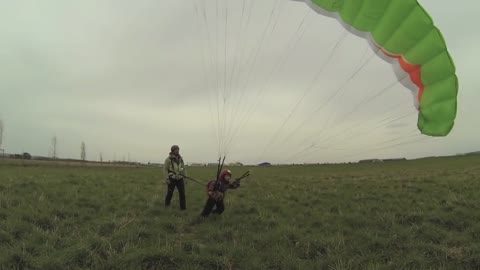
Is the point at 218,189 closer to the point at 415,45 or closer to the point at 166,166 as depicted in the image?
the point at 166,166

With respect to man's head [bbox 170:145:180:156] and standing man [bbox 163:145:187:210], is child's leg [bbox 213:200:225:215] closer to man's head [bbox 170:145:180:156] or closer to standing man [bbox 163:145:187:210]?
standing man [bbox 163:145:187:210]

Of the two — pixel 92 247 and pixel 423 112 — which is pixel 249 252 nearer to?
pixel 92 247

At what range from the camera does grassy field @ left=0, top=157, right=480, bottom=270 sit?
7.70m

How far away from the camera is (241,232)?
970 centimetres

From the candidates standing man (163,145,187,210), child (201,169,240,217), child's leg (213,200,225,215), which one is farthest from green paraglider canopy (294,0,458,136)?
standing man (163,145,187,210)

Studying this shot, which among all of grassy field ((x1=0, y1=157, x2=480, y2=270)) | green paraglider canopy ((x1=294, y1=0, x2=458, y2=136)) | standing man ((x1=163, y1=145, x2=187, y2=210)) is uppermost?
green paraglider canopy ((x1=294, y1=0, x2=458, y2=136))

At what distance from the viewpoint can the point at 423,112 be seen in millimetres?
10898

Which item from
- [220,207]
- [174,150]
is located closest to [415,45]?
[220,207]

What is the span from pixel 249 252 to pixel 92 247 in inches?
115

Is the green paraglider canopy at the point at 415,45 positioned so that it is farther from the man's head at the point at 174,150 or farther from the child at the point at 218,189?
the man's head at the point at 174,150

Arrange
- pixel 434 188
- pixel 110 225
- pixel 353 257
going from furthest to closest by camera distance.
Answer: pixel 434 188, pixel 110 225, pixel 353 257

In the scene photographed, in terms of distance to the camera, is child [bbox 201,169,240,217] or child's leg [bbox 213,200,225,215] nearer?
child [bbox 201,169,240,217]

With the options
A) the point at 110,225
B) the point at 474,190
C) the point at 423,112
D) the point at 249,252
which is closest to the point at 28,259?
the point at 110,225

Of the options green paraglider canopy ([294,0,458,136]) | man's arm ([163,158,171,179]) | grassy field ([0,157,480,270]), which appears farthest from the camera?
man's arm ([163,158,171,179])
